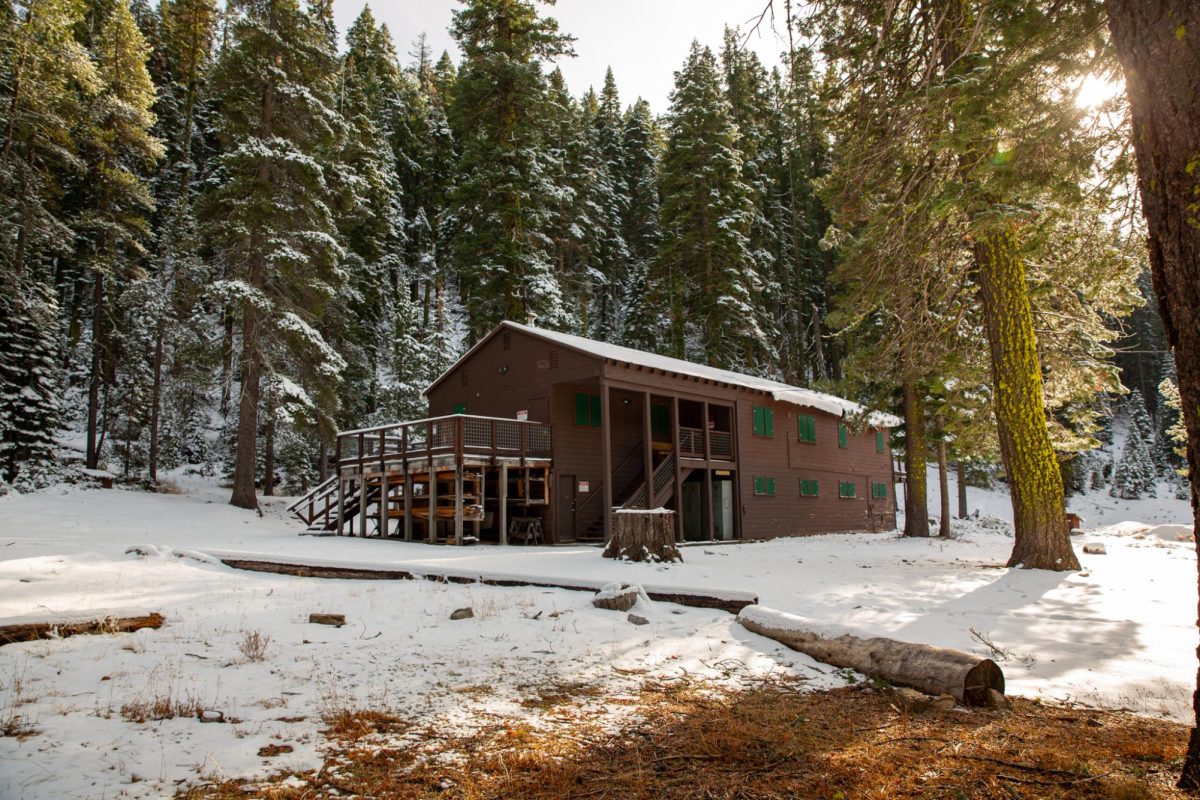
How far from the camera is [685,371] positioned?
2139cm

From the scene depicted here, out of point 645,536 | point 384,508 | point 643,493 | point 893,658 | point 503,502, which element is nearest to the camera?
point 893,658

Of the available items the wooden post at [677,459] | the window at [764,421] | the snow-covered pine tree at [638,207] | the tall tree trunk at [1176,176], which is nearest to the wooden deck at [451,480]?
the wooden post at [677,459]

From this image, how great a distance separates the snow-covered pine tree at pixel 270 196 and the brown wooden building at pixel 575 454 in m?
3.70

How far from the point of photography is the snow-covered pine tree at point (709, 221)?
33438mm

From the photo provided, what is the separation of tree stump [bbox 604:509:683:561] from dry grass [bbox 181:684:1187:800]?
22.6 feet

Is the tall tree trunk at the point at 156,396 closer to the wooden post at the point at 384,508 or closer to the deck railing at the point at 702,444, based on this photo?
the wooden post at the point at 384,508

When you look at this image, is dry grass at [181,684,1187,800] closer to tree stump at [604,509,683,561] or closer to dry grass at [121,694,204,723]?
dry grass at [121,694,204,723]

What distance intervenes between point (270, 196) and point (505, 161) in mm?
10443

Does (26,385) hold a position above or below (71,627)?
above

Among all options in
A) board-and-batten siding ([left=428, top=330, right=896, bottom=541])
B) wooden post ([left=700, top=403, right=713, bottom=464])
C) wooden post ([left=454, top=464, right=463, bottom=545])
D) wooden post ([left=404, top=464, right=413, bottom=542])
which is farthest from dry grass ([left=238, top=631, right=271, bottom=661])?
wooden post ([left=700, top=403, right=713, bottom=464])

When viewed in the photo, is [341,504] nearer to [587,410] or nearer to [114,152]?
[587,410]

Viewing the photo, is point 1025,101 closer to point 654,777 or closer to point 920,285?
point 920,285

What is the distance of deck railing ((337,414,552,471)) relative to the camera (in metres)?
17.6

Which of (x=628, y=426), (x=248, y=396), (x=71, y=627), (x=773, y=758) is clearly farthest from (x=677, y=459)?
(x=773, y=758)
